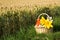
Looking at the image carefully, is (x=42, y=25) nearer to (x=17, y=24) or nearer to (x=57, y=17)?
(x=17, y=24)

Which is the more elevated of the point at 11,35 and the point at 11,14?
the point at 11,14

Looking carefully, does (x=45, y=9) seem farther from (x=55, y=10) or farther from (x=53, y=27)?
(x=53, y=27)

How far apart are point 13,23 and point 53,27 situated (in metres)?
1.03

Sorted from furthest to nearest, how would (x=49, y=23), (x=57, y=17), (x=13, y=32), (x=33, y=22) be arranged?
(x=57, y=17) → (x=33, y=22) → (x=13, y=32) → (x=49, y=23)

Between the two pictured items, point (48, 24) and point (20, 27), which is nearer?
point (48, 24)

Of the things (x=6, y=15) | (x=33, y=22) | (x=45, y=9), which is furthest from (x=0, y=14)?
(x=45, y=9)

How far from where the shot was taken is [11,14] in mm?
8008

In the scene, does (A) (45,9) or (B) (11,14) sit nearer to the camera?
(B) (11,14)

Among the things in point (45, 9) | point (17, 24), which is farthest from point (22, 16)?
point (45, 9)

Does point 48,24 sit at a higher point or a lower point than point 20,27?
higher

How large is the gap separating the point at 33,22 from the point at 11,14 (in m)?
0.93

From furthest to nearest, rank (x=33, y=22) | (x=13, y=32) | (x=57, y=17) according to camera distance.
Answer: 1. (x=57, y=17)
2. (x=33, y=22)
3. (x=13, y=32)

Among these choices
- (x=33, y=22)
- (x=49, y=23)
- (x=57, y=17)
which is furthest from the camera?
(x=57, y=17)

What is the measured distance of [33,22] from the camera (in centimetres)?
871
